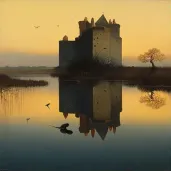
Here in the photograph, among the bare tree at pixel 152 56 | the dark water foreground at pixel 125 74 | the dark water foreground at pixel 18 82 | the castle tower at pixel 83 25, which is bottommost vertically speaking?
the dark water foreground at pixel 18 82

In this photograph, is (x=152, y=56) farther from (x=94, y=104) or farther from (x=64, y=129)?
(x=64, y=129)

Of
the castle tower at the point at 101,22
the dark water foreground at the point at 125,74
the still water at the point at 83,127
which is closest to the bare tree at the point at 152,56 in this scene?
the dark water foreground at the point at 125,74

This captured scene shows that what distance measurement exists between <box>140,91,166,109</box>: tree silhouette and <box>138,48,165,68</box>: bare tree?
190 millimetres

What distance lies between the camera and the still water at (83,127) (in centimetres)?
210

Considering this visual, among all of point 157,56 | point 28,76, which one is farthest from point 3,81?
point 157,56

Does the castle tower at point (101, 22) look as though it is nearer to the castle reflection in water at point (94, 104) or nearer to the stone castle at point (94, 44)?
the stone castle at point (94, 44)

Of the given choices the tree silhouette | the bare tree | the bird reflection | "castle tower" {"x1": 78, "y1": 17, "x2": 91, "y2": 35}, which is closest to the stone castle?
"castle tower" {"x1": 78, "y1": 17, "x2": 91, "y2": 35}

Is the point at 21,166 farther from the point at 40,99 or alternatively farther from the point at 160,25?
the point at 160,25

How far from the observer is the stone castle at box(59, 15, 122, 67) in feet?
6.86

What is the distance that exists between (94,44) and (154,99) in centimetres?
49

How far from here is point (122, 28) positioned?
6.99ft

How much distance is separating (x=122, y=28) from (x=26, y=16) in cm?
59

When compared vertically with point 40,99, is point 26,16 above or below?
above

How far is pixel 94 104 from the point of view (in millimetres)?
2121
